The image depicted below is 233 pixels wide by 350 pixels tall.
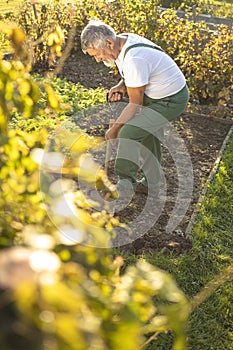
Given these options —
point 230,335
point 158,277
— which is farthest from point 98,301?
point 230,335

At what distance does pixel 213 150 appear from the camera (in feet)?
19.6

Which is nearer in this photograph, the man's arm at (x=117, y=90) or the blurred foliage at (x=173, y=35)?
the man's arm at (x=117, y=90)

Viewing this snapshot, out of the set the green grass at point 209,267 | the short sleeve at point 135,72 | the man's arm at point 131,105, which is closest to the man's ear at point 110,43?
the short sleeve at point 135,72

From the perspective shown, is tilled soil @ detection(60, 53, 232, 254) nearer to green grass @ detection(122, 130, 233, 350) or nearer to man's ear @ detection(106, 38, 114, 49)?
green grass @ detection(122, 130, 233, 350)

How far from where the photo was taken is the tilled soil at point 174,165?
162 inches

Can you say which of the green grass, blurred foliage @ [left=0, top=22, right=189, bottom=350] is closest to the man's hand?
the green grass

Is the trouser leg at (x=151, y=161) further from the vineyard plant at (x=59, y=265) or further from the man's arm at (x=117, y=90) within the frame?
the vineyard plant at (x=59, y=265)

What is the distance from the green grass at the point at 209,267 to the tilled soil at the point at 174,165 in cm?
13

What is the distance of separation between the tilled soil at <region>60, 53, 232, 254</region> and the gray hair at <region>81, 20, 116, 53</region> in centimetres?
147

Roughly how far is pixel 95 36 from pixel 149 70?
0.51 m

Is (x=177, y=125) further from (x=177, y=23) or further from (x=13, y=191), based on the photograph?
(x=13, y=191)

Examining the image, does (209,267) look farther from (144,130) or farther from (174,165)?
(174,165)

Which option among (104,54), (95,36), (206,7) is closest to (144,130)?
(104,54)

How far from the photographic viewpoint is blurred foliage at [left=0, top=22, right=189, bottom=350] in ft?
2.77
